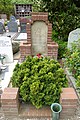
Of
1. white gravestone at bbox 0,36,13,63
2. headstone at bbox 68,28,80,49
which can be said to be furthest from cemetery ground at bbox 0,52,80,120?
headstone at bbox 68,28,80,49

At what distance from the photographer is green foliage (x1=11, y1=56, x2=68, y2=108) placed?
122 inches

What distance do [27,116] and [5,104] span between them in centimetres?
53

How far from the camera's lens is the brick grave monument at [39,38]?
521 centimetres

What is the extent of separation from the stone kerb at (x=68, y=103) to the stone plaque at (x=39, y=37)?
2.63 metres

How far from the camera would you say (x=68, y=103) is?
3016mm

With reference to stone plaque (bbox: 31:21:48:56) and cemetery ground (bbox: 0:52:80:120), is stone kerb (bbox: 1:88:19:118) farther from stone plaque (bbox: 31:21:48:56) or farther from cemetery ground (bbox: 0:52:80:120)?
stone plaque (bbox: 31:21:48:56)

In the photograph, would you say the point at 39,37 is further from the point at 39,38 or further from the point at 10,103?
the point at 10,103

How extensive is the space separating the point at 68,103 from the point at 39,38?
2.99 m

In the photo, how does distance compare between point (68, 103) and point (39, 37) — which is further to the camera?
point (39, 37)

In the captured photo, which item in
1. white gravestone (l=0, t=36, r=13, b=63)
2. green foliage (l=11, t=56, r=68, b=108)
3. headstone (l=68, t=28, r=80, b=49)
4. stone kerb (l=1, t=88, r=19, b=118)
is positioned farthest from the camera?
headstone (l=68, t=28, r=80, b=49)

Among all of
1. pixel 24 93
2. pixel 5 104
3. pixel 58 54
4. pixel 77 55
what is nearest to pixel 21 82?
pixel 24 93

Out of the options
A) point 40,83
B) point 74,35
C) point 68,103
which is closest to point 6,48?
point 74,35

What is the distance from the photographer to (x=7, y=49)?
17.5 ft

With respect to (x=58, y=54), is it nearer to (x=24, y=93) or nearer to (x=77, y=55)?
(x=77, y=55)
